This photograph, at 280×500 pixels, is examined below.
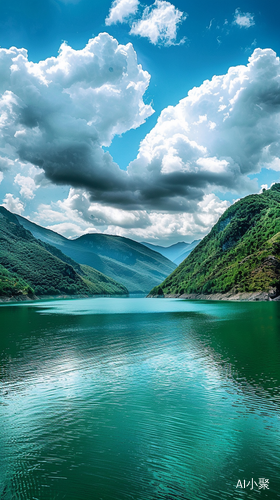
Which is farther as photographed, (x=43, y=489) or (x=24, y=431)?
(x=24, y=431)

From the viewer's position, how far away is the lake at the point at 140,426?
14383 millimetres

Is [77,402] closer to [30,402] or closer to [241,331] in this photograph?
[30,402]

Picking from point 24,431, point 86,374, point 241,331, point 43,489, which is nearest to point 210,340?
point 241,331

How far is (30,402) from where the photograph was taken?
A: 25031 mm

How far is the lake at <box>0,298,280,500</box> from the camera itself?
1438cm

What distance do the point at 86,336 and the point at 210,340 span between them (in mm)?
22350

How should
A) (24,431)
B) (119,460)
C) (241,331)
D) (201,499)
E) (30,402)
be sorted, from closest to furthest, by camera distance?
(201,499), (119,460), (24,431), (30,402), (241,331)

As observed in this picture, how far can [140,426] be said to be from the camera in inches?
820

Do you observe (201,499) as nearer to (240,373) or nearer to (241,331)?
(240,373)

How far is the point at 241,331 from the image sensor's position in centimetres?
6444

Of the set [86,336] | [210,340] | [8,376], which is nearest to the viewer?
[8,376]

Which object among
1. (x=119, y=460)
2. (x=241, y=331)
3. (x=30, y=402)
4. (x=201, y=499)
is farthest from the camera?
(x=241, y=331)

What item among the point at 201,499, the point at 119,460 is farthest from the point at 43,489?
the point at 201,499

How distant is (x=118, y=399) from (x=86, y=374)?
7805 mm
